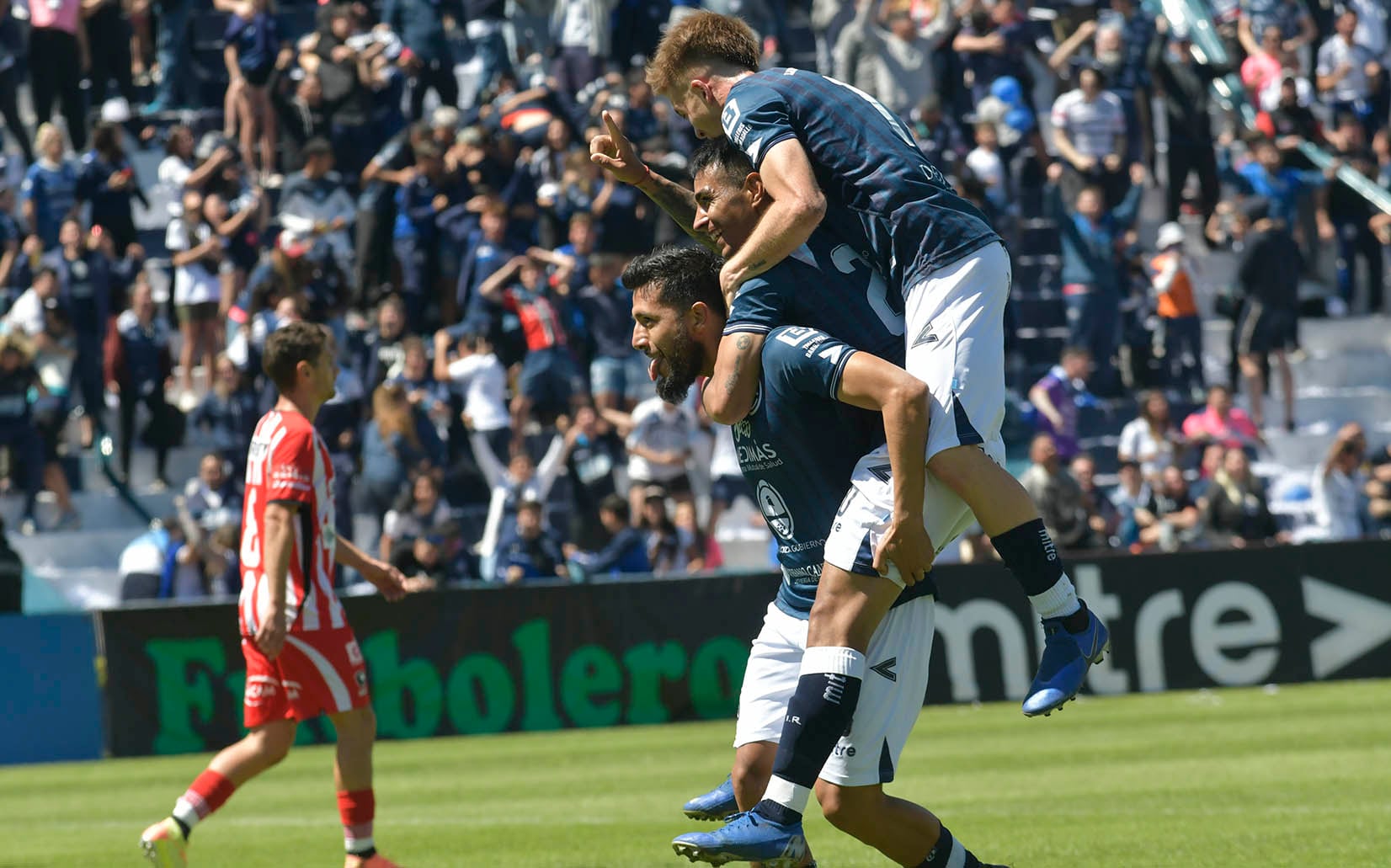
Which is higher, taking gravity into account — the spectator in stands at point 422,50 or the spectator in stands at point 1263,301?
the spectator in stands at point 422,50

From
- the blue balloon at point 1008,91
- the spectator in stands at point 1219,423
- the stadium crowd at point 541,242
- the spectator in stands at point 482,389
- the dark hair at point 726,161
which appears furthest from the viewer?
the blue balloon at point 1008,91

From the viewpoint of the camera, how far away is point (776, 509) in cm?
600

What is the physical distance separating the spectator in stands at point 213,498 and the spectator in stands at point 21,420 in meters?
1.82

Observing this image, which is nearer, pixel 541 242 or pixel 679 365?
pixel 679 365

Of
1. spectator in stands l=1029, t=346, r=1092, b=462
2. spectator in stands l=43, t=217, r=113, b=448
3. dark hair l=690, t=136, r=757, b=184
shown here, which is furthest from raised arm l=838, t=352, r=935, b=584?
spectator in stands l=43, t=217, r=113, b=448

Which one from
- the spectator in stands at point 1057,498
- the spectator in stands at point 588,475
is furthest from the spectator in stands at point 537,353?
the spectator in stands at point 1057,498

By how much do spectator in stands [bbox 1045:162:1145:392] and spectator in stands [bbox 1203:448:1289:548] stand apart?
260 centimetres

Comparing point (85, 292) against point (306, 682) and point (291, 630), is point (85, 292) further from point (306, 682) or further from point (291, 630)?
point (306, 682)

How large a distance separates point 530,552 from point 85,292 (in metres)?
5.47

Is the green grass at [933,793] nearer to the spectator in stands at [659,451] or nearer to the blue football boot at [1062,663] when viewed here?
the blue football boot at [1062,663]

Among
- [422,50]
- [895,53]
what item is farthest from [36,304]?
[895,53]

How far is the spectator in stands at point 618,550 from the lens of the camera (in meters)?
17.3

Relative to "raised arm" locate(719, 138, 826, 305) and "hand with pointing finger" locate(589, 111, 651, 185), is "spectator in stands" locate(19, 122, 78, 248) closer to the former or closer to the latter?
"hand with pointing finger" locate(589, 111, 651, 185)

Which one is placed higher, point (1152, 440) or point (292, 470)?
Result: point (292, 470)
